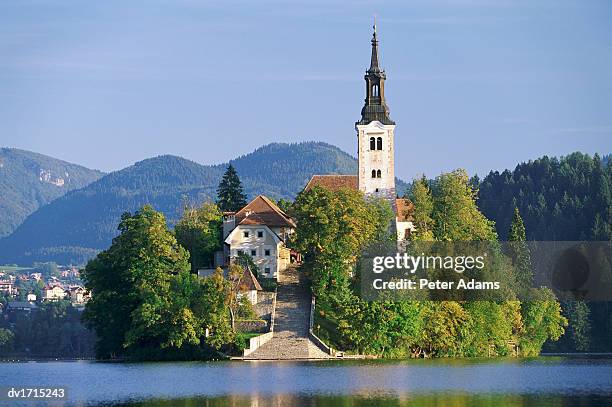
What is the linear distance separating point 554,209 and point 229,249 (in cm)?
7296

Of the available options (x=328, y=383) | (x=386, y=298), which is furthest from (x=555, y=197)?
(x=328, y=383)

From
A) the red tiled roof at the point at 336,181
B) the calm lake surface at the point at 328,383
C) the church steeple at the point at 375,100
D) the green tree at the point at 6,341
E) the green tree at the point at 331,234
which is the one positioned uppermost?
the church steeple at the point at 375,100

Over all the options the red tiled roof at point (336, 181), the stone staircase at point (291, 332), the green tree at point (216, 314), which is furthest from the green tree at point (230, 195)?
the green tree at point (216, 314)

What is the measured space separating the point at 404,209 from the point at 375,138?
568 centimetres

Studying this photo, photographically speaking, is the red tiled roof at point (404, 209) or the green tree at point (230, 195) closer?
the red tiled roof at point (404, 209)

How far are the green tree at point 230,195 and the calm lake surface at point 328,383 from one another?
3018cm

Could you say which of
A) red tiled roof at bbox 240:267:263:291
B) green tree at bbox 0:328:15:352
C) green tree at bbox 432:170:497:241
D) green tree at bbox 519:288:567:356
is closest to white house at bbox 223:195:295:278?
red tiled roof at bbox 240:267:263:291

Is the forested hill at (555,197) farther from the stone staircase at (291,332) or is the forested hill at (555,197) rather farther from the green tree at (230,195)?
the stone staircase at (291,332)

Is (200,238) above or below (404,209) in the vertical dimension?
below

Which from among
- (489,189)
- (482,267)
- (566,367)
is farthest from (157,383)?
(489,189)

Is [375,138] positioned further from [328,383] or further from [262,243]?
[328,383]

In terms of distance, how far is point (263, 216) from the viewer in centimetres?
10194

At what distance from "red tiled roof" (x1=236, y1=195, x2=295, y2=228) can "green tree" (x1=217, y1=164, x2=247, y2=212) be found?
12136 mm

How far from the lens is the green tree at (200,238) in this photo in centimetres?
10244
